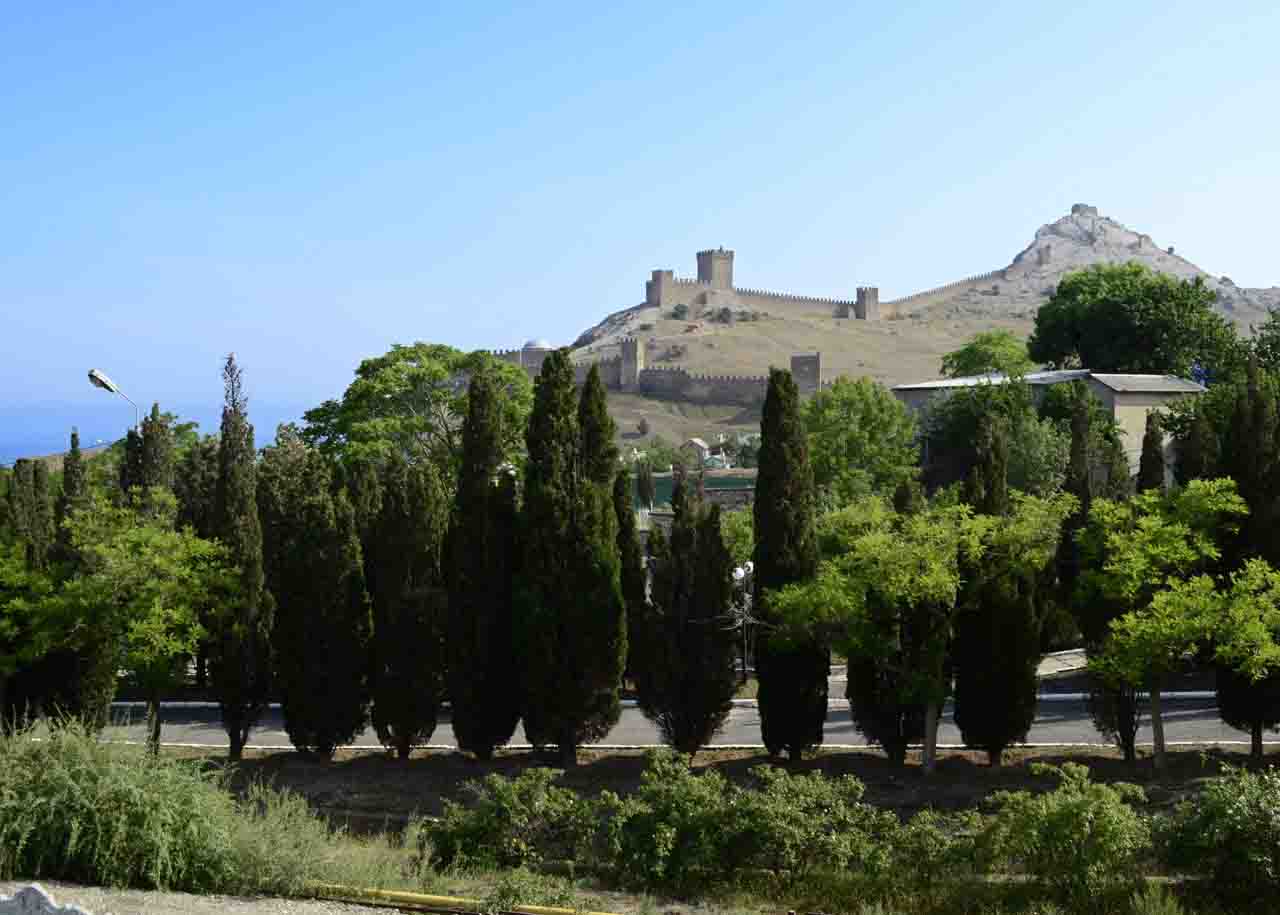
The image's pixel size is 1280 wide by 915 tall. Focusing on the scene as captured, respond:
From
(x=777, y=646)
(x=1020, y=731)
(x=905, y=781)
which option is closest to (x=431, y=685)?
(x=777, y=646)

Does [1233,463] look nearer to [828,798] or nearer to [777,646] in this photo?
[777,646]

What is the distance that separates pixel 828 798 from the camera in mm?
15695

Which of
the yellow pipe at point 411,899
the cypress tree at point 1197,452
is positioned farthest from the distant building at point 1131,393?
the yellow pipe at point 411,899

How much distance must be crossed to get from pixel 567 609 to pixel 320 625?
4.06 m

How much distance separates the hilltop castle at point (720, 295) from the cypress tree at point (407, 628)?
15844cm

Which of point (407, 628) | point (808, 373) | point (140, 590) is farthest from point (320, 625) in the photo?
point (808, 373)

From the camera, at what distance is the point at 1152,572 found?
2056 centimetres

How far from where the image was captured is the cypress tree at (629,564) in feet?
78.7

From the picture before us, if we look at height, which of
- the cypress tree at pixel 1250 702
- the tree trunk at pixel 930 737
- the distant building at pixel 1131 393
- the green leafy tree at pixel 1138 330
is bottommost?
the tree trunk at pixel 930 737

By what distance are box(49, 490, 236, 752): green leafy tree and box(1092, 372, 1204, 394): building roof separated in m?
42.7

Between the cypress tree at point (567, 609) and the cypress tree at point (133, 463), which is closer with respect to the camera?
the cypress tree at point (567, 609)

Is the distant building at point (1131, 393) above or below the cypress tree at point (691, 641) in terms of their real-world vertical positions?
above

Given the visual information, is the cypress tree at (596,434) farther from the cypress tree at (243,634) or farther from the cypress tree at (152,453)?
the cypress tree at (152,453)

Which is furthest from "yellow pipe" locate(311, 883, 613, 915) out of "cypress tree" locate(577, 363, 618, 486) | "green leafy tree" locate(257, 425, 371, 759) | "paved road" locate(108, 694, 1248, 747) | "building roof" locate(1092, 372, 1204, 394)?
"building roof" locate(1092, 372, 1204, 394)
